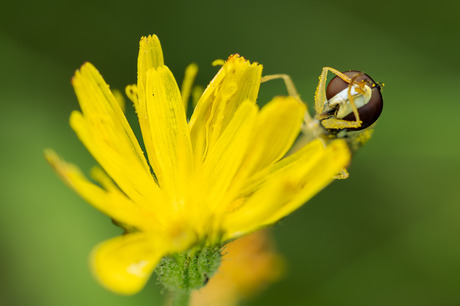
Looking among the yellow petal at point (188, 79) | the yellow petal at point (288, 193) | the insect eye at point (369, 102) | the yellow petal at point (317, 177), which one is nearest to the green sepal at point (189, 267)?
the yellow petal at point (288, 193)

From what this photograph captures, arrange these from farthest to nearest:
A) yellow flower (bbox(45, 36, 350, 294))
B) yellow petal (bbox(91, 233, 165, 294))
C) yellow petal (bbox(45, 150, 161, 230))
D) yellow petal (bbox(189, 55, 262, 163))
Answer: yellow petal (bbox(189, 55, 262, 163))
yellow flower (bbox(45, 36, 350, 294))
yellow petal (bbox(45, 150, 161, 230))
yellow petal (bbox(91, 233, 165, 294))

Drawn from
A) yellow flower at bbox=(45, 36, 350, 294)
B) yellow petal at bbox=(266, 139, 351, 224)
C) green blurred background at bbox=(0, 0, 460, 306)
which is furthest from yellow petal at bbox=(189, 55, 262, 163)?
green blurred background at bbox=(0, 0, 460, 306)

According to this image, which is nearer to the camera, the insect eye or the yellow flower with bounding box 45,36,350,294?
the yellow flower with bounding box 45,36,350,294

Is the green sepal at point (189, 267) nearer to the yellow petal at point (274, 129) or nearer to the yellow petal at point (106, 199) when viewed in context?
the yellow petal at point (106, 199)

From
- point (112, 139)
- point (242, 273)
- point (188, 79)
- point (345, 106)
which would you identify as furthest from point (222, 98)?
point (242, 273)

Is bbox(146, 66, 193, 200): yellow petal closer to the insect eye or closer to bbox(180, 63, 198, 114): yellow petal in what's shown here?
bbox(180, 63, 198, 114): yellow petal

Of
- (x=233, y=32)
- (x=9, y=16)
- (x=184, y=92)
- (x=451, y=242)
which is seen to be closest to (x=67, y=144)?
(x=9, y=16)

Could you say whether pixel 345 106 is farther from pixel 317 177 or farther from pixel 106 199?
pixel 106 199
